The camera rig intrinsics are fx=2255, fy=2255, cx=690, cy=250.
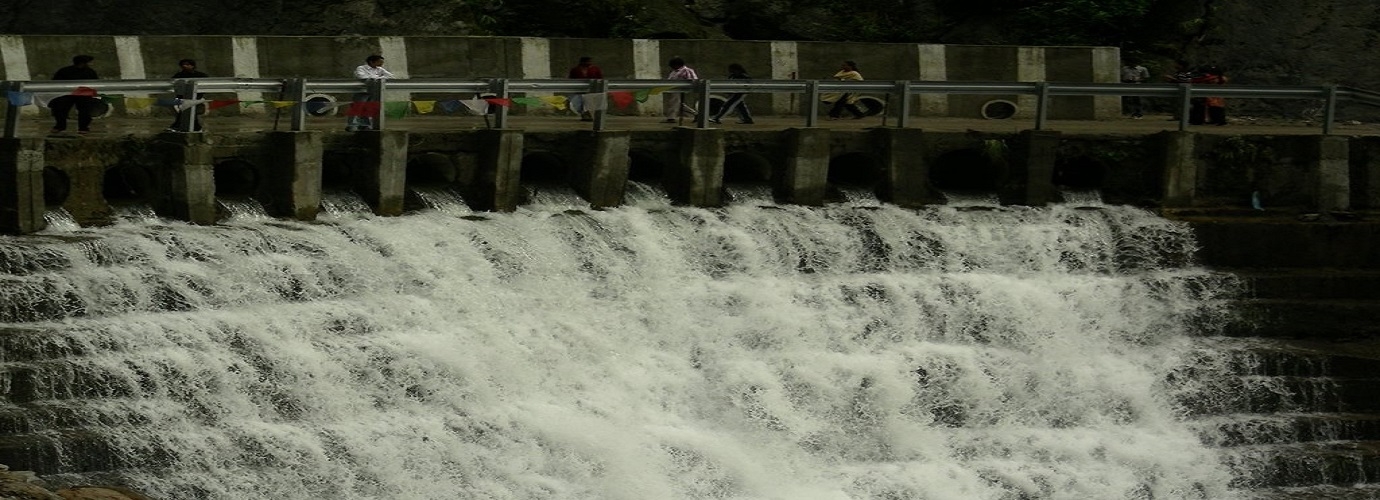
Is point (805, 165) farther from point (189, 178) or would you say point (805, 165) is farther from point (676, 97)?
point (189, 178)

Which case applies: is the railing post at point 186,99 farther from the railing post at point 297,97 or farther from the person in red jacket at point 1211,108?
the person in red jacket at point 1211,108

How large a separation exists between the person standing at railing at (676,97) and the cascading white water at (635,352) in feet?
11.6

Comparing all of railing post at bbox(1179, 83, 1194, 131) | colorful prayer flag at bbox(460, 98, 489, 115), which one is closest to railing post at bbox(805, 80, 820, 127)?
colorful prayer flag at bbox(460, 98, 489, 115)

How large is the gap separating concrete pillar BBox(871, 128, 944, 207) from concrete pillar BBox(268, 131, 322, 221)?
8410 millimetres

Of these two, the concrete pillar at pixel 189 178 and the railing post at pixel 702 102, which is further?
the railing post at pixel 702 102

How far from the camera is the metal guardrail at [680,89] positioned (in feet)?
87.4

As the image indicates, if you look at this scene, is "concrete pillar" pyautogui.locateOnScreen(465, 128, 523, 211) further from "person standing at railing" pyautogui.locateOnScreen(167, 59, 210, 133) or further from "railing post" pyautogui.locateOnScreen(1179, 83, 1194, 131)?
"railing post" pyautogui.locateOnScreen(1179, 83, 1194, 131)

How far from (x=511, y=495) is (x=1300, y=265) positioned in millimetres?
13257

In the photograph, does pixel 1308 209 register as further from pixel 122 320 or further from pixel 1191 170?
pixel 122 320

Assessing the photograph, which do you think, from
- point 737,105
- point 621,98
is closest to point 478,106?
point 621,98

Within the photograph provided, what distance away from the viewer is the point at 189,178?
26.7 m

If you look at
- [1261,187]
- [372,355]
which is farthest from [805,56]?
[372,355]

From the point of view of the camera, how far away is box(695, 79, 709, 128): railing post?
31.1m

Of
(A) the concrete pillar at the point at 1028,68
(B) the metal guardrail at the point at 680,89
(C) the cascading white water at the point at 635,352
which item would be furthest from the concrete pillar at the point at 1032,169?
(A) the concrete pillar at the point at 1028,68
